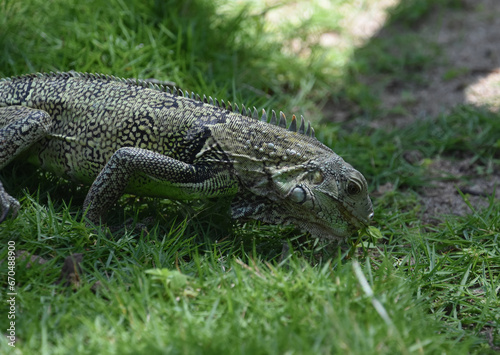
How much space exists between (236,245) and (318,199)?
79cm

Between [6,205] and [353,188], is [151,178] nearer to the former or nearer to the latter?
[6,205]

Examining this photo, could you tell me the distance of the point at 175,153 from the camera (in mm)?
4535

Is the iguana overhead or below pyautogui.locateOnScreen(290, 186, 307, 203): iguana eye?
overhead

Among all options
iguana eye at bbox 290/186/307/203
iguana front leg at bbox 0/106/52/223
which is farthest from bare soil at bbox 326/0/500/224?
iguana front leg at bbox 0/106/52/223

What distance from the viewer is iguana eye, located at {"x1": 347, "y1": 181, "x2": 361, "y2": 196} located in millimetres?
4266

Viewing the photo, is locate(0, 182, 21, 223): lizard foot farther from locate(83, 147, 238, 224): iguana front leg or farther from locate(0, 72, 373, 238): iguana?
locate(83, 147, 238, 224): iguana front leg

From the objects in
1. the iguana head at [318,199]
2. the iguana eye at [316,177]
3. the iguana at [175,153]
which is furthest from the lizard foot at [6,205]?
the iguana eye at [316,177]

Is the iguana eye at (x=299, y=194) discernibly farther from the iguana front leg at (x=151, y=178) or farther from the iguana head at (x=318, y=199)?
the iguana front leg at (x=151, y=178)

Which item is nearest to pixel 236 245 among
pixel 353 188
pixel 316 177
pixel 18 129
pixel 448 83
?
pixel 316 177

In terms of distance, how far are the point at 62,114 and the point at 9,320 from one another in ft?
6.63

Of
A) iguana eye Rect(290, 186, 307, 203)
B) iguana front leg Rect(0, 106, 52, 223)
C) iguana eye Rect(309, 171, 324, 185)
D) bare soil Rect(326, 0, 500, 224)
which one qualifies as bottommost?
bare soil Rect(326, 0, 500, 224)

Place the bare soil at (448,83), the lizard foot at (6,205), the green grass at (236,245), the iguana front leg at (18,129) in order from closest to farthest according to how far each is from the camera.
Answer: the green grass at (236,245)
the lizard foot at (6,205)
the iguana front leg at (18,129)
the bare soil at (448,83)

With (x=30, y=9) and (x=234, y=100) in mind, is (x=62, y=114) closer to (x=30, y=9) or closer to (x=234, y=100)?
(x=234, y=100)

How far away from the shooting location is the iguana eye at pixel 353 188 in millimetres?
4266
